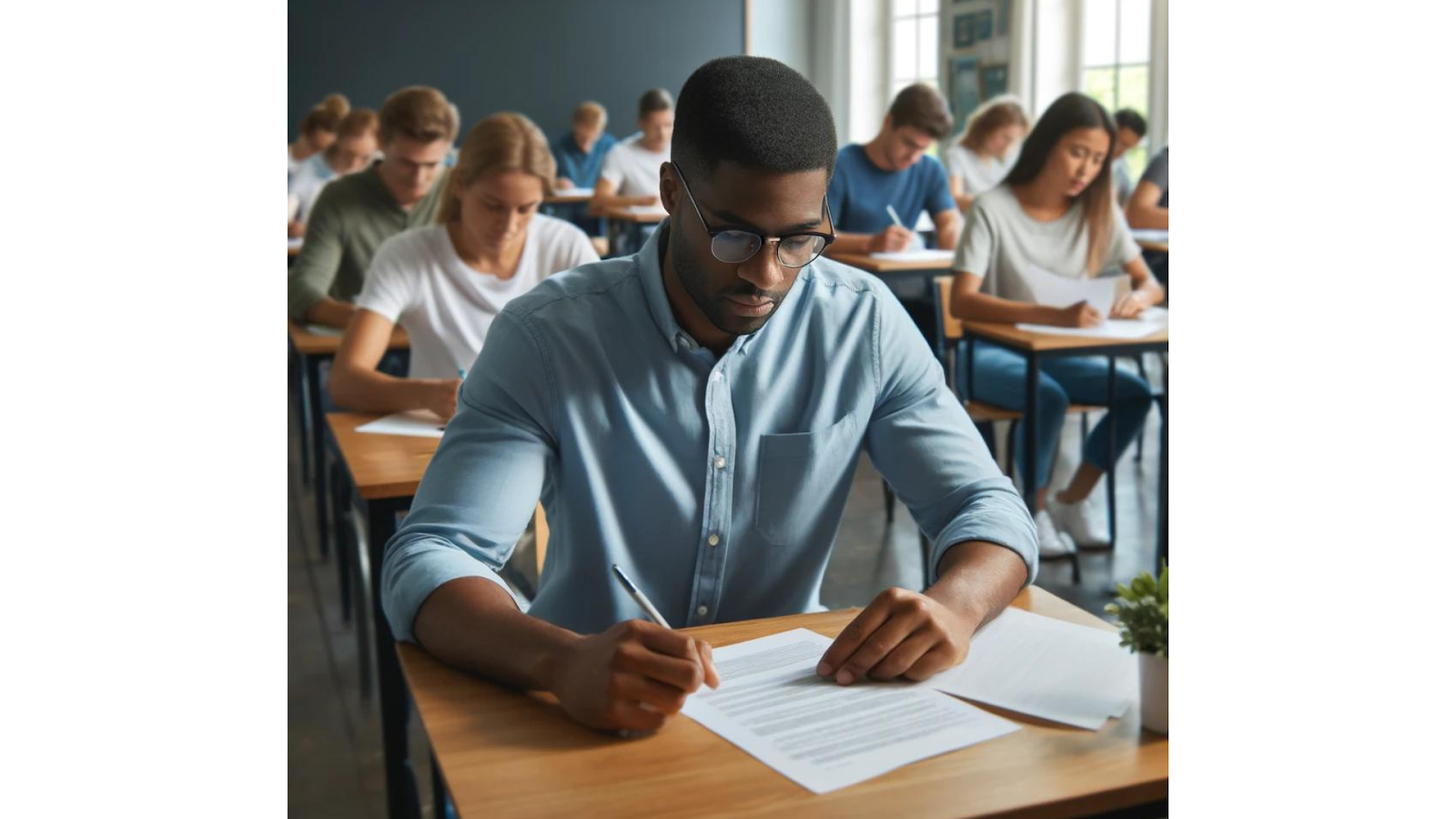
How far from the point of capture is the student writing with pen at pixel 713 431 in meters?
1.29

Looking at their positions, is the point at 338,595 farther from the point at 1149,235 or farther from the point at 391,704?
the point at 1149,235

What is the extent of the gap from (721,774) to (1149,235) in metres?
5.51

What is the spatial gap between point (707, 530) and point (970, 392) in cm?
233

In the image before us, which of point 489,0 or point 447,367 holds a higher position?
point 489,0

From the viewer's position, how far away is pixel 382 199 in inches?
153

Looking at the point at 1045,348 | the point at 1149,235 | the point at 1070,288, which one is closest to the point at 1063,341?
the point at 1045,348

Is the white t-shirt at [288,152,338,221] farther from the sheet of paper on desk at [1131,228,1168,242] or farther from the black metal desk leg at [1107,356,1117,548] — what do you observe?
the black metal desk leg at [1107,356,1117,548]

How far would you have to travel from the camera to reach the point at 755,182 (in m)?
1.29

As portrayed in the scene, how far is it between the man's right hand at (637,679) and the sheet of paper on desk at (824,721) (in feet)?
0.16

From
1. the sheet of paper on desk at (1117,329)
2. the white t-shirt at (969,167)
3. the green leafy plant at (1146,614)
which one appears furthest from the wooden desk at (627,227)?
the green leafy plant at (1146,614)

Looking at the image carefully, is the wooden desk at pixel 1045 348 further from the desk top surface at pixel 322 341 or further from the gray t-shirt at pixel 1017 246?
the desk top surface at pixel 322 341

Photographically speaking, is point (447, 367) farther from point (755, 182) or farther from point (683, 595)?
point (755, 182)

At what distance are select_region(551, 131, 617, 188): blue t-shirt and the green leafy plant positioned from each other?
989 centimetres
